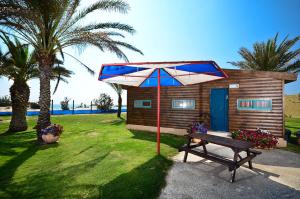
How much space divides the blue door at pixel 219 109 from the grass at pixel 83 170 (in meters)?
3.72

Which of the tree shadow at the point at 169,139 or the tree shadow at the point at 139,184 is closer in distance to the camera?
the tree shadow at the point at 139,184

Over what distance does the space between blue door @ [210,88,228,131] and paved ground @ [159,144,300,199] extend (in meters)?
3.72

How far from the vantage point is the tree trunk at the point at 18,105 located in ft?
38.0

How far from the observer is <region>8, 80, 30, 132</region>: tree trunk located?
11594 millimetres

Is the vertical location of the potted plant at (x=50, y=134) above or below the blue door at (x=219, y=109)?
below

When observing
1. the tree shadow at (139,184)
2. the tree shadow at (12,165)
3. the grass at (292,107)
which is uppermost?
the grass at (292,107)

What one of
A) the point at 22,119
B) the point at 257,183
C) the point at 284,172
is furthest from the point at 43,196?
the point at 22,119

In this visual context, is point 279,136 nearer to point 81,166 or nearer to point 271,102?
point 271,102

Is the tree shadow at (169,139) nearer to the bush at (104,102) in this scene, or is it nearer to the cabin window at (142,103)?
the cabin window at (142,103)

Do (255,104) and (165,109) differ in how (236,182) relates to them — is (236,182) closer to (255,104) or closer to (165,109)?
(255,104)

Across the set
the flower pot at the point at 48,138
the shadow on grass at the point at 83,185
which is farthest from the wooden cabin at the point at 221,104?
the shadow on grass at the point at 83,185

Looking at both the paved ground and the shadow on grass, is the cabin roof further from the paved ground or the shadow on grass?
the shadow on grass

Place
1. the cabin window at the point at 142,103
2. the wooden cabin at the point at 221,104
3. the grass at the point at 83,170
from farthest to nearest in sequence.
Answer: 1. the cabin window at the point at 142,103
2. the wooden cabin at the point at 221,104
3. the grass at the point at 83,170

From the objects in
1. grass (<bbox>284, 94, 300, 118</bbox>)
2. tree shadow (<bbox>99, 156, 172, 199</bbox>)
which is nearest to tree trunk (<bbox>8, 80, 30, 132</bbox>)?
tree shadow (<bbox>99, 156, 172, 199</bbox>)
